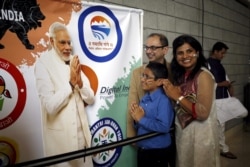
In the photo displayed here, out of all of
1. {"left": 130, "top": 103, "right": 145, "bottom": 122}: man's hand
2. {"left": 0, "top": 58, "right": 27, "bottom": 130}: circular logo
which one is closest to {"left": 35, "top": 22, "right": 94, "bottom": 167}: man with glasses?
{"left": 0, "top": 58, "right": 27, "bottom": 130}: circular logo

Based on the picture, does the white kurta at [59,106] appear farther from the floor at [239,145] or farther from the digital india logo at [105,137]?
the floor at [239,145]

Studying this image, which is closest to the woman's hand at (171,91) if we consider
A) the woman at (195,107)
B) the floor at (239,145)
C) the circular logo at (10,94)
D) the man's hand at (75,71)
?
the woman at (195,107)

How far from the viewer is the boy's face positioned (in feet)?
5.86

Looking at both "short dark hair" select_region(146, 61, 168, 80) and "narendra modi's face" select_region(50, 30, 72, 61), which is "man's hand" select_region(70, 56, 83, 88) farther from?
"short dark hair" select_region(146, 61, 168, 80)

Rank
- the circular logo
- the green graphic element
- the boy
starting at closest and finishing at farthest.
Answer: the circular logo < the boy < the green graphic element

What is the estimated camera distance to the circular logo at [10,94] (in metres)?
1.33

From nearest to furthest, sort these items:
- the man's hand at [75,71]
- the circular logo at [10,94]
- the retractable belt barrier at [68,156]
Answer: the retractable belt barrier at [68,156] < the circular logo at [10,94] < the man's hand at [75,71]

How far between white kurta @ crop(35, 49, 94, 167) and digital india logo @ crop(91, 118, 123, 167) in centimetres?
9

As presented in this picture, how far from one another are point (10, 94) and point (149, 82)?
0.93 metres

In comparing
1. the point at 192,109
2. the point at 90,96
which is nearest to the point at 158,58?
the point at 192,109

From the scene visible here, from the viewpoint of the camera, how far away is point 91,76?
1.72 metres

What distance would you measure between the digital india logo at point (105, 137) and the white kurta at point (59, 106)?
91mm

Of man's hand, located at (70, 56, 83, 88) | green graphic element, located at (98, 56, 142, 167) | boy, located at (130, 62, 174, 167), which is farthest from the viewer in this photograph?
green graphic element, located at (98, 56, 142, 167)

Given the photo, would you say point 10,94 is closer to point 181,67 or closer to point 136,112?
point 136,112
